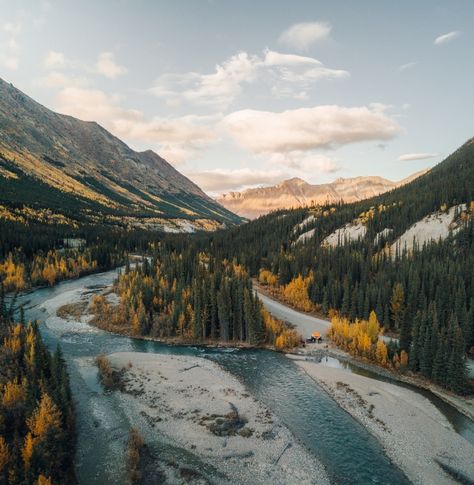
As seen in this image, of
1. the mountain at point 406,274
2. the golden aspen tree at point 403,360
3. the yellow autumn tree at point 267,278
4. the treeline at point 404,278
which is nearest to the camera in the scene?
the treeline at point 404,278

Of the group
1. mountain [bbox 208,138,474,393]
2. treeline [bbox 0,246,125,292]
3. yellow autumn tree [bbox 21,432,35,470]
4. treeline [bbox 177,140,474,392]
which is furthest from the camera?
treeline [bbox 0,246,125,292]

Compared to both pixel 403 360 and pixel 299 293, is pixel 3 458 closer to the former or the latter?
pixel 403 360

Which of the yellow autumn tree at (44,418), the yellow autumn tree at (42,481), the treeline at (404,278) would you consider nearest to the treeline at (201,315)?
the treeline at (404,278)

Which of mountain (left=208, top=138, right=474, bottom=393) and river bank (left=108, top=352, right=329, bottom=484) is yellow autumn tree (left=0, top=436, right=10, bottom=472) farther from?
mountain (left=208, top=138, right=474, bottom=393)

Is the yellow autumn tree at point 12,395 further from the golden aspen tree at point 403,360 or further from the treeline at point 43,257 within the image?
the treeline at point 43,257

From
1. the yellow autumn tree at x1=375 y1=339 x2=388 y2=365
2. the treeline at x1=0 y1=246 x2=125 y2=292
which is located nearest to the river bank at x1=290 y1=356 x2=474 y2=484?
the yellow autumn tree at x1=375 y1=339 x2=388 y2=365

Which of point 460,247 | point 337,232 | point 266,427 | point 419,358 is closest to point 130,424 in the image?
point 266,427

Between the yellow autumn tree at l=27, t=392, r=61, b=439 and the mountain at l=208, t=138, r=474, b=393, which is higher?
the mountain at l=208, t=138, r=474, b=393
